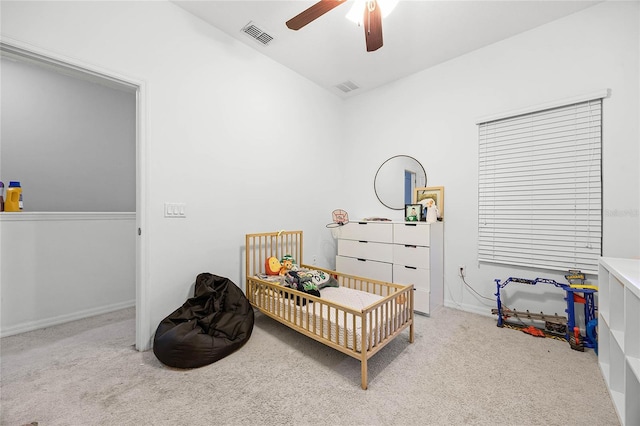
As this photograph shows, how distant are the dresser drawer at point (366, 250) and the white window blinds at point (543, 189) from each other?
38.1 inches

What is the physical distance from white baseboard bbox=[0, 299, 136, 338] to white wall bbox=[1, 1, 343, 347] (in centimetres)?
122

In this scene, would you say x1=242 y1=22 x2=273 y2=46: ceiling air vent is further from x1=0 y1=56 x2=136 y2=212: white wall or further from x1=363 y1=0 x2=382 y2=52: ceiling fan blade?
x1=0 y1=56 x2=136 y2=212: white wall

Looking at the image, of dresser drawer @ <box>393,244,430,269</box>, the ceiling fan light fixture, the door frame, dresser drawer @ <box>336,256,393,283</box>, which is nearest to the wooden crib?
dresser drawer @ <box>336,256,393,283</box>

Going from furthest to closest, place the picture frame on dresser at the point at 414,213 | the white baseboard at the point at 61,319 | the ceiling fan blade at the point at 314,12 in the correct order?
the picture frame on dresser at the point at 414,213, the white baseboard at the point at 61,319, the ceiling fan blade at the point at 314,12

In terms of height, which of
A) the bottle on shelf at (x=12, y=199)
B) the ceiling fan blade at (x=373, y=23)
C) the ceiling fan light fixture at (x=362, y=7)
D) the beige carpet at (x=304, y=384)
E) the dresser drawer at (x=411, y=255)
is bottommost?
the beige carpet at (x=304, y=384)

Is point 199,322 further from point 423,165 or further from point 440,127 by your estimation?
point 440,127

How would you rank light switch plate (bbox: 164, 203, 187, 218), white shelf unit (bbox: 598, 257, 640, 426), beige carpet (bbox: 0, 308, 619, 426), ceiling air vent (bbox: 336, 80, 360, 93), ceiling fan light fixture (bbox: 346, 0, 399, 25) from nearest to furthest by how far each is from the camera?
white shelf unit (bbox: 598, 257, 640, 426) < beige carpet (bbox: 0, 308, 619, 426) < ceiling fan light fixture (bbox: 346, 0, 399, 25) < light switch plate (bbox: 164, 203, 187, 218) < ceiling air vent (bbox: 336, 80, 360, 93)

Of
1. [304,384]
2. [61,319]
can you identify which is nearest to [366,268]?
[304,384]

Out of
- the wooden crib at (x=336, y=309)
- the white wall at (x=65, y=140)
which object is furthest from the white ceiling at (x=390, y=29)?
the wooden crib at (x=336, y=309)

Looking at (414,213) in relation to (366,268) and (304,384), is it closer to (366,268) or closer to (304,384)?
(366,268)

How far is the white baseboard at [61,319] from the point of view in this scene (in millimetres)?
2215

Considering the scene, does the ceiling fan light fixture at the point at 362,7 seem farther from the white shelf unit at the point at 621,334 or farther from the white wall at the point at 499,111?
the white shelf unit at the point at 621,334

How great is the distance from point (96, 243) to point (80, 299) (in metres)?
0.58

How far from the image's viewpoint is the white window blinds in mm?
2174
